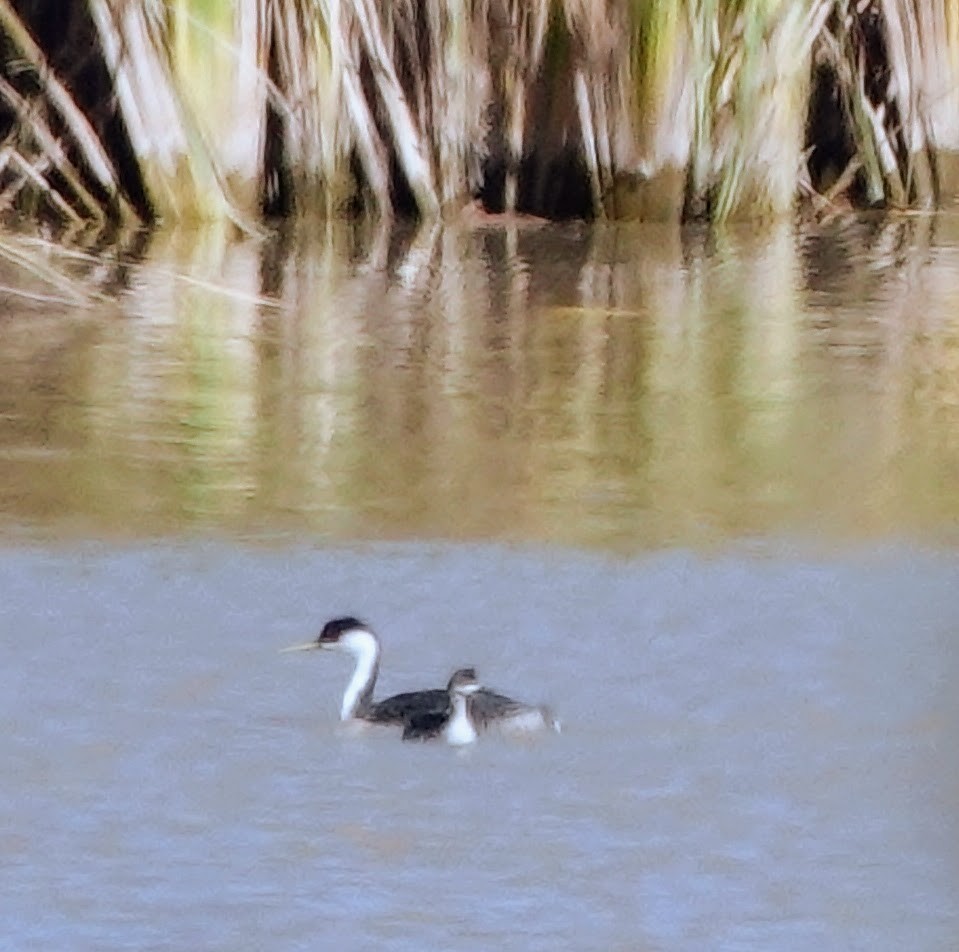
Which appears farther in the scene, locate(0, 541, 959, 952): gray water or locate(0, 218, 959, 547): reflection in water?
locate(0, 218, 959, 547): reflection in water

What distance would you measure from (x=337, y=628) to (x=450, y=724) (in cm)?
24

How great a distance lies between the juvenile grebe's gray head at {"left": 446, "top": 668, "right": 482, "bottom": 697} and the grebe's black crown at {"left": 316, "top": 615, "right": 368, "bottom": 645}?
119 millimetres

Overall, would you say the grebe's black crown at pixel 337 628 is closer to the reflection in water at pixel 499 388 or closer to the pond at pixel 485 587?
the pond at pixel 485 587

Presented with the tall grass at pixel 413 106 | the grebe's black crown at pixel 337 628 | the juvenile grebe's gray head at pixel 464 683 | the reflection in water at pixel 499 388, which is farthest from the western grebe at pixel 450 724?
the tall grass at pixel 413 106

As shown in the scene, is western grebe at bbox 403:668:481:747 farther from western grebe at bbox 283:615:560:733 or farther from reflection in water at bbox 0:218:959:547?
reflection in water at bbox 0:218:959:547

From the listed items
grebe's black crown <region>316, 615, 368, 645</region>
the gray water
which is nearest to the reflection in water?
the gray water

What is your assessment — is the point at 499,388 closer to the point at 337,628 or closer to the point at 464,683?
the point at 337,628

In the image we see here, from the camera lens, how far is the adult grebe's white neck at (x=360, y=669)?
8.47 feet

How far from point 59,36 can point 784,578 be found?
79.1 inches

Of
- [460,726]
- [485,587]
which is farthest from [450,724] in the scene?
[485,587]

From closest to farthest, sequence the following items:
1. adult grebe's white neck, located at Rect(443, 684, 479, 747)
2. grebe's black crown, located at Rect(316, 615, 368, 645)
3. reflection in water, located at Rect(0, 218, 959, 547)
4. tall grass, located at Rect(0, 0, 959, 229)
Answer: adult grebe's white neck, located at Rect(443, 684, 479, 747)
grebe's black crown, located at Rect(316, 615, 368, 645)
reflection in water, located at Rect(0, 218, 959, 547)
tall grass, located at Rect(0, 0, 959, 229)

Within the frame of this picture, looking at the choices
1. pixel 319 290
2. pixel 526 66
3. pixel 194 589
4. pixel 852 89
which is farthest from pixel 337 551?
pixel 852 89

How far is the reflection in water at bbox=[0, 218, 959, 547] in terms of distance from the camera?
322 cm

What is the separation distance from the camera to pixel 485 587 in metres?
2.95
